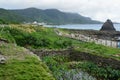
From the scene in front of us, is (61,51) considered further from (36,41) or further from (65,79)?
(65,79)

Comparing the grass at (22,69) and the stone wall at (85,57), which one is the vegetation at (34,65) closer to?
the grass at (22,69)

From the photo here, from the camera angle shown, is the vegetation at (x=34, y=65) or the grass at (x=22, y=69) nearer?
the grass at (x=22, y=69)

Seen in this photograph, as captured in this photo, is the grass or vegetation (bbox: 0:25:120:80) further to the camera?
vegetation (bbox: 0:25:120:80)

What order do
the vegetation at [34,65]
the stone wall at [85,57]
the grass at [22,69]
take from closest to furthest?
the grass at [22,69]
the vegetation at [34,65]
the stone wall at [85,57]

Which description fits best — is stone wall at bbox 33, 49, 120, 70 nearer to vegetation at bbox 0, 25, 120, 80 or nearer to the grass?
vegetation at bbox 0, 25, 120, 80

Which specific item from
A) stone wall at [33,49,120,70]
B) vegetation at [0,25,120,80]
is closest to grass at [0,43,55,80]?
vegetation at [0,25,120,80]

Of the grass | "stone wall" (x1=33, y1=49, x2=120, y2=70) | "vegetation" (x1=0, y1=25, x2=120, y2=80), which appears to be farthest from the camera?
"stone wall" (x1=33, y1=49, x2=120, y2=70)

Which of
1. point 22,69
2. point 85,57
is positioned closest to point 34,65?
point 22,69

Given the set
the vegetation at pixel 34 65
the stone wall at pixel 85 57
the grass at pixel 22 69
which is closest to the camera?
the grass at pixel 22 69

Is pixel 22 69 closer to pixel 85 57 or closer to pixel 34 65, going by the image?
pixel 34 65

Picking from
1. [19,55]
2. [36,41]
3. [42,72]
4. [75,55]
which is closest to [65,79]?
[19,55]

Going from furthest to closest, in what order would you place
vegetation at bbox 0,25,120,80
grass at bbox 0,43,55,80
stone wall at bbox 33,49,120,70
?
stone wall at bbox 33,49,120,70
vegetation at bbox 0,25,120,80
grass at bbox 0,43,55,80

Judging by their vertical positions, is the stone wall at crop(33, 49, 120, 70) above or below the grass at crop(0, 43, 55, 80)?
below

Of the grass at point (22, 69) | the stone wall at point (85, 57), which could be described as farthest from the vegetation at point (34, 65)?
the stone wall at point (85, 57)
